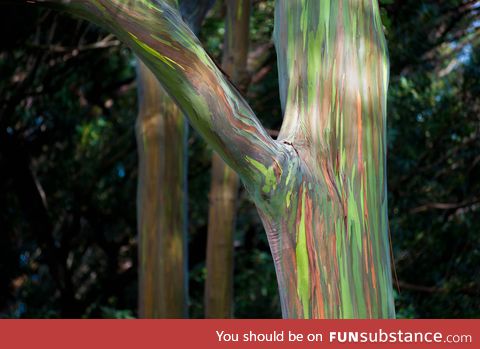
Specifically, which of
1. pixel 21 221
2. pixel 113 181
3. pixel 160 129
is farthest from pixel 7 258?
pixel 160 129

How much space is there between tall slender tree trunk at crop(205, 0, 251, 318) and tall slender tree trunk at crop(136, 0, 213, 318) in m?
0.48

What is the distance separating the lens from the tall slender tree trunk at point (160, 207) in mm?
5250

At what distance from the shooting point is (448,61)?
10.3 metres

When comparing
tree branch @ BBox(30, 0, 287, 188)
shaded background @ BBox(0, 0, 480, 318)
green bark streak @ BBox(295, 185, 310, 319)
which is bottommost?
green bark streak @ BBox(295, 185, 310, 319)

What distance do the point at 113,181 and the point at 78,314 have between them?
5.56ft

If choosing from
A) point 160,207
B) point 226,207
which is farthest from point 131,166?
point 160,207

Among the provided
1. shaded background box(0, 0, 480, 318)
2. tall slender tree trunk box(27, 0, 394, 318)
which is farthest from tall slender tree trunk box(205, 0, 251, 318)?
tall slender tree trunk box(27, 0, 394, 318)

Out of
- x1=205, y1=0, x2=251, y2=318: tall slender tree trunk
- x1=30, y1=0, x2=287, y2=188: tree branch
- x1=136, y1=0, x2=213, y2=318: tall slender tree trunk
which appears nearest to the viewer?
x1=30, y1=0, x2=287, y2=188: tree branch

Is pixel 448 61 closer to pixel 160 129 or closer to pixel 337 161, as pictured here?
pixel 160 129

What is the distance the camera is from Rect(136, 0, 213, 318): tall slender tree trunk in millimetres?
5250

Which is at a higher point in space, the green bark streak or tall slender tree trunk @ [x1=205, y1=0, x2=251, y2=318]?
tall slender tree trunk @ [x1=205, y1=0, x2=251, y2=318]

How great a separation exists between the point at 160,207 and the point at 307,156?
288 centimetres

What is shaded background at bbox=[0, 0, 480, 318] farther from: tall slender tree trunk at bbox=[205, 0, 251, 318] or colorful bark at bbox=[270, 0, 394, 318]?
colorful bark at bbox=[270, 0, 394, 318]
